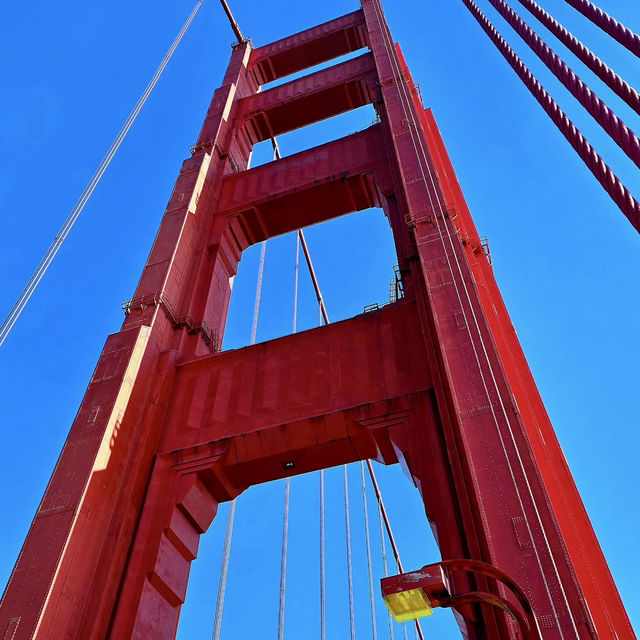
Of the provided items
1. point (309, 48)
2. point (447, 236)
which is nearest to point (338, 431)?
point (447, 236)

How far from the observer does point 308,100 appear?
19.7 m

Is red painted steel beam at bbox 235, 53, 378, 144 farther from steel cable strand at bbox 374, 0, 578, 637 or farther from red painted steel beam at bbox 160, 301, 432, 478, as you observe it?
red painted steel beam at bbox 160, 301, 432, 478

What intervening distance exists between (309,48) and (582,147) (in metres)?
18.9

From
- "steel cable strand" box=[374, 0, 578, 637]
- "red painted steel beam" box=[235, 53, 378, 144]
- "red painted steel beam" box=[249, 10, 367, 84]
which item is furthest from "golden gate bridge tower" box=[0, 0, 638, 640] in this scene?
"red painted steel beam" box=[249, 10, 367, 84]

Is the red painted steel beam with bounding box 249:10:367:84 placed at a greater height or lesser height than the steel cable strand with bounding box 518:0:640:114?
greater

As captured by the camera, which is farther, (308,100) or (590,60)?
(308,100)

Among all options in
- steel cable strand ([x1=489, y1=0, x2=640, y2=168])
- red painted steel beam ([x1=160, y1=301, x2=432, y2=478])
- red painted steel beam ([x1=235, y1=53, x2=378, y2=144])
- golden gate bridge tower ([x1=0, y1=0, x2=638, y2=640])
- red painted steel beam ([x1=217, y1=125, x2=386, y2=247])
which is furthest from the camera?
red painted steel beam ([x1=235, y1=53, x2=378, y2=144])

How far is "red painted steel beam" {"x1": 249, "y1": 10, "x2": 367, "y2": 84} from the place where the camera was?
22141 mm

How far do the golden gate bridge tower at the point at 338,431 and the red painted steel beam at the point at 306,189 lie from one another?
69 millimetres

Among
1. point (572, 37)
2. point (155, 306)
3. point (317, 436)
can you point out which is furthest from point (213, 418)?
point (572, 37)

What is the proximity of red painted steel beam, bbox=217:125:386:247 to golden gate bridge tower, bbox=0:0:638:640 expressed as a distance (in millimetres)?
69

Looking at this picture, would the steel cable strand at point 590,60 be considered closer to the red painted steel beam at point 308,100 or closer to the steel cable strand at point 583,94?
the steel cable strand at point 583,94

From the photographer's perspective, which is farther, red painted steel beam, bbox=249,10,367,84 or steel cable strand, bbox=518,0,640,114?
red painted steel beam, bbox=249,10,367,84

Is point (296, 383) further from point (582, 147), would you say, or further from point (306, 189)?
point (582, 147)
